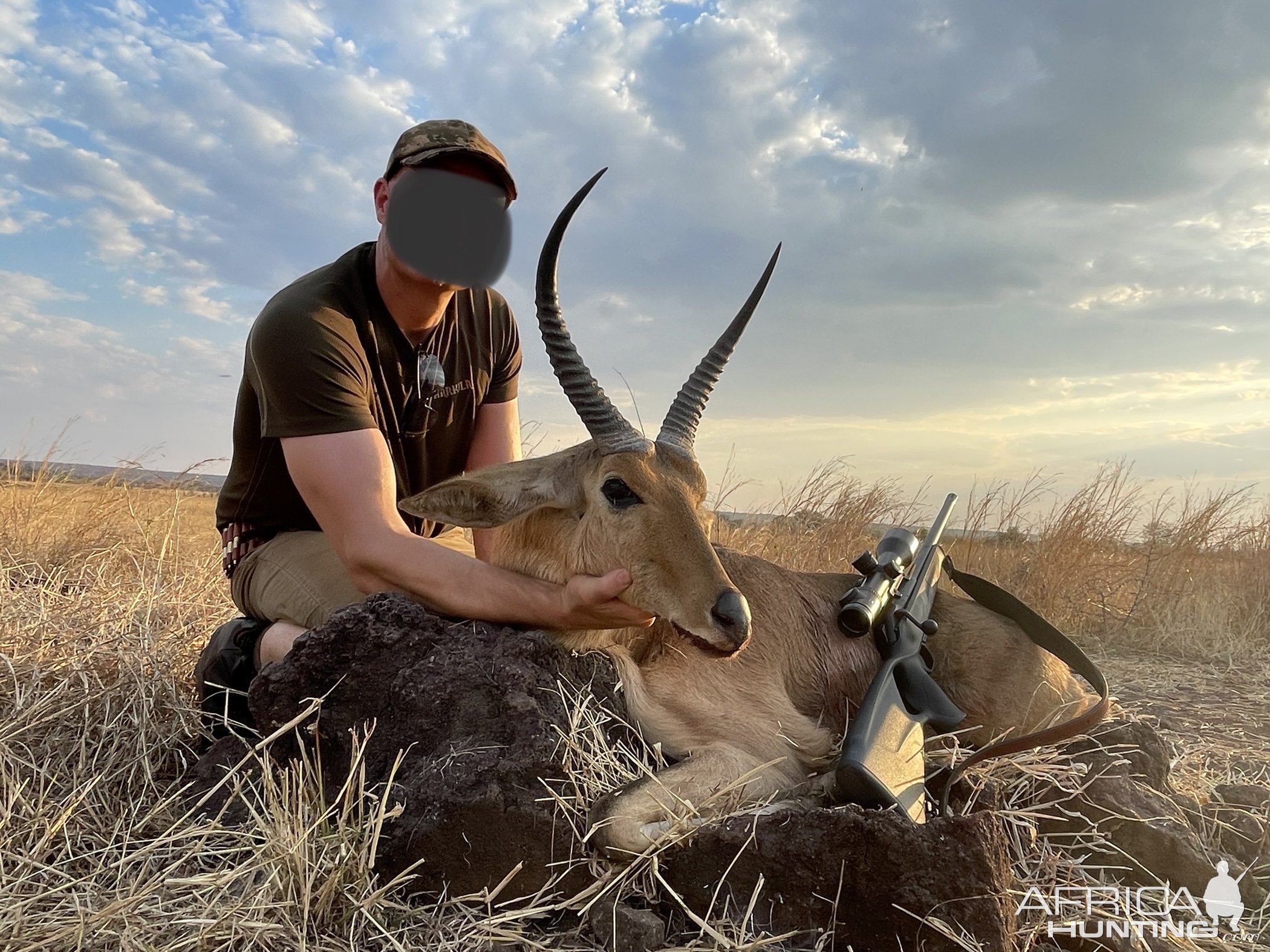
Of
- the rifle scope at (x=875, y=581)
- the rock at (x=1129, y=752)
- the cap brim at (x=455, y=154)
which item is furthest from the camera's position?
the cap brim at (x=455, y=154)

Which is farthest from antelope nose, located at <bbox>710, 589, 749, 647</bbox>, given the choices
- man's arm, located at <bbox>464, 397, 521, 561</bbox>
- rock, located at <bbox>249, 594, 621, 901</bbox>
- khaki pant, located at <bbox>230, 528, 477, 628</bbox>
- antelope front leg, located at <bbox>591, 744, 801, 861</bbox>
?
man's arm, located at <bbox>464, 397, 521, 561</bbox>

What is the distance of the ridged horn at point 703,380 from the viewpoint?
12.8 ft

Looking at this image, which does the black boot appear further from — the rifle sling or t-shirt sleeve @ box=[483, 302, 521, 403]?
the rifle sling

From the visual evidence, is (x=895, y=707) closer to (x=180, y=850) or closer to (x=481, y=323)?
(x=180, y=850)

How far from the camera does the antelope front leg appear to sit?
2.85 meters

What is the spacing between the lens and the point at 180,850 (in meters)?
3.04

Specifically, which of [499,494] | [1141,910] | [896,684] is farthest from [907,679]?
[499,494]

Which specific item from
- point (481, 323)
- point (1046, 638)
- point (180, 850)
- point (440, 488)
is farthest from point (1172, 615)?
point (180, 850)

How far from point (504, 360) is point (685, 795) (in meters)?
3.13

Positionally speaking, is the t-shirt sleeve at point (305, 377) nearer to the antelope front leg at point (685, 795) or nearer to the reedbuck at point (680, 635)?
the reedbuck at point (680, 635)

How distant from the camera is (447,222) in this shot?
445cm

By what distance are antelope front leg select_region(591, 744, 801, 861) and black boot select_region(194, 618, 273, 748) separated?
6.57 ft

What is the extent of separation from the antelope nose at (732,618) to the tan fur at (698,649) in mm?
27

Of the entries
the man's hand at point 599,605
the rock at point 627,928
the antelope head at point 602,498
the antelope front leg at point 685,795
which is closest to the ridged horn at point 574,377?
the antelope head at point 602,498
